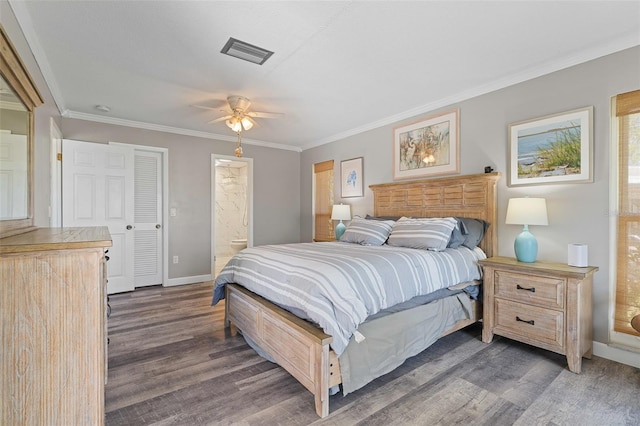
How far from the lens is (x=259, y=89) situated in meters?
3.14

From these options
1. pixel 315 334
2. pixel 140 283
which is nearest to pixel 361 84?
pixel 315 334

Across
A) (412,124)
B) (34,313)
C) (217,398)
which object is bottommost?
(217,398)

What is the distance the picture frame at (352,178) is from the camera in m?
4.59

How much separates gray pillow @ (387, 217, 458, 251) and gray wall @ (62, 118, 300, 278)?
3.01m

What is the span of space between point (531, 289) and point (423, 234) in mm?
917

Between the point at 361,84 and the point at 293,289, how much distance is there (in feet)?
7.19

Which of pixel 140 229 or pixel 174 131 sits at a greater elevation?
pixel 174 131

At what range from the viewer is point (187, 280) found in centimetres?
478

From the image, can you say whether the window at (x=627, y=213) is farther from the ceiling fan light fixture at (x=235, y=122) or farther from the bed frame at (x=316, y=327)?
the ceiling fan light fixture at (x=235, y=122)

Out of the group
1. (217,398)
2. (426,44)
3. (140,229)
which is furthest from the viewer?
(140,229)

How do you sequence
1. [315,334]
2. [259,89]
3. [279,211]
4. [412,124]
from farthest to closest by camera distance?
[279,211] → [412,124] → [259,89] → [315,334]

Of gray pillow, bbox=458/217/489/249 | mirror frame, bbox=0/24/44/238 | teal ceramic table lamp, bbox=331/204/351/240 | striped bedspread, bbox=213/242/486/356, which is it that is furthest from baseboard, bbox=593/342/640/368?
mirror frame, bbox=0/24/44/238

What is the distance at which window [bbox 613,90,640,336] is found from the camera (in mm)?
2238

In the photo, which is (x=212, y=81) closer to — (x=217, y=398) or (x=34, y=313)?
(x=34, y=313)
